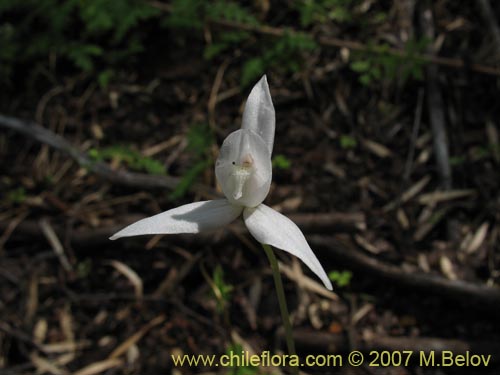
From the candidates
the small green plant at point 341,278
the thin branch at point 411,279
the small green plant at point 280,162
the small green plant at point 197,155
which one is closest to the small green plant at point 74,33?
the small green plant at point 197,155

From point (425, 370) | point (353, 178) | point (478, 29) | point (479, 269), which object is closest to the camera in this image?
point (425, 370)

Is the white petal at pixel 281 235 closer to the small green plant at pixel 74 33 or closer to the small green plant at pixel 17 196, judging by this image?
the small green plant at pixel 17 196

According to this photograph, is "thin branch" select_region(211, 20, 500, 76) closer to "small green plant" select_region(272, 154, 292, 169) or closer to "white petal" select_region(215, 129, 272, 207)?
"small green plant" select_region(272, 154, 292, 169)

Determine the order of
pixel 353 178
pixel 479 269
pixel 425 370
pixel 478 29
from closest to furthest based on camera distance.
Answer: pixel 425 370
pixel 479 269
pixel 353 178
pixel 478 29

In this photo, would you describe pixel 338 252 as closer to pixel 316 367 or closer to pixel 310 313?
pixel 310 313

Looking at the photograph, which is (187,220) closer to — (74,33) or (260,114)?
(260,114)

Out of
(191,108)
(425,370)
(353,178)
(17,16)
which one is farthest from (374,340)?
(17,16)
